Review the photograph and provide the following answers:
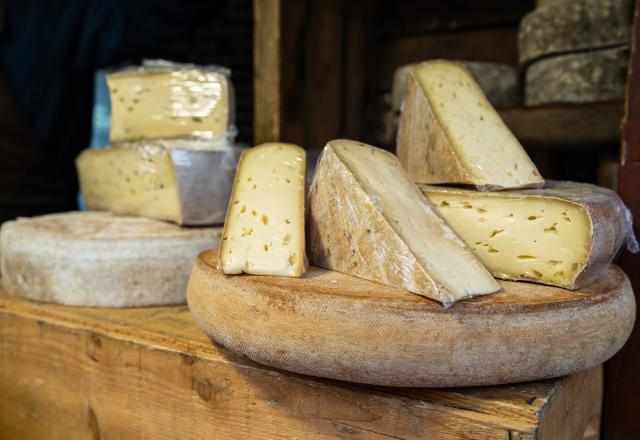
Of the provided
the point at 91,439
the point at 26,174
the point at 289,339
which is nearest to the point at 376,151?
the point at 289,339

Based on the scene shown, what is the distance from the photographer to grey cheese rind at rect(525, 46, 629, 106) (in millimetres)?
1401

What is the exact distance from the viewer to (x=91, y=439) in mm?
1202

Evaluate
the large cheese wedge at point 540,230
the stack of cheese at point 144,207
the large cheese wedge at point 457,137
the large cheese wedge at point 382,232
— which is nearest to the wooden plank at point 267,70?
the stack of cheese at point 144,207

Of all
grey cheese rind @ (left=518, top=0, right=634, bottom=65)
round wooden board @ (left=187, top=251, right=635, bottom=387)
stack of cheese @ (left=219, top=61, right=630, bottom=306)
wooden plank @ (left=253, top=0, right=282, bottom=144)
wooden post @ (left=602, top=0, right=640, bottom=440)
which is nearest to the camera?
round wooden board @ (left=187, top=251, right=635, bottom=387)

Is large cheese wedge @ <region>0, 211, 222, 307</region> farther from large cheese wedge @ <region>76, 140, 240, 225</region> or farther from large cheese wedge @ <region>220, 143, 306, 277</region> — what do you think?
large cheese wedge @ <region>220, 143, 306, 277</region>

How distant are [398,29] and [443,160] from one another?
1515mm

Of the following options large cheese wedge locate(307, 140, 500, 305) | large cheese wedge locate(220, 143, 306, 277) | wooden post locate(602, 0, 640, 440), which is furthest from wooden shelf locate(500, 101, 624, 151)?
large cheese wedge locate(220, 143, 306, 277)

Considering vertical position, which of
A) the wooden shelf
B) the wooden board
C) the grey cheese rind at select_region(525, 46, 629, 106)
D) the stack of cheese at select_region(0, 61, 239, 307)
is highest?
the grey cheese rind at select_region(525, 46, 629, 106)

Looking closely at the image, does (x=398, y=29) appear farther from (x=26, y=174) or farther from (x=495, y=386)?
(x=495, y=386)

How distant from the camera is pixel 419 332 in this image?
0.79 metres

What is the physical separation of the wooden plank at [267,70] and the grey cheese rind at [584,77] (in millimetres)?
816

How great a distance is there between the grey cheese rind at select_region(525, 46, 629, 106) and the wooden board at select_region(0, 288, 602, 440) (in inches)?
28.1

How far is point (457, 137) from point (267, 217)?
404mm

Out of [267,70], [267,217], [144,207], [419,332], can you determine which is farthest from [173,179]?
[419,332]
